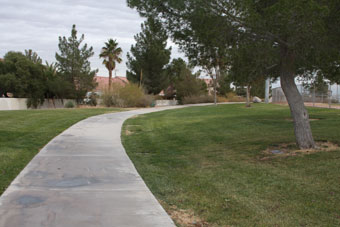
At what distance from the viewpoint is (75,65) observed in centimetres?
4791

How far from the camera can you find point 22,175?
7340mm

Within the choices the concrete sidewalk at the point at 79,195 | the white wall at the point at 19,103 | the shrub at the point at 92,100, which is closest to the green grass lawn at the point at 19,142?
the concrete sidewalk at the point at 79,195

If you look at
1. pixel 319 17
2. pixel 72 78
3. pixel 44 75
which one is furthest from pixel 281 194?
pixel 72 78

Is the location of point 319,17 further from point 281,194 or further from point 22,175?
point 22,175

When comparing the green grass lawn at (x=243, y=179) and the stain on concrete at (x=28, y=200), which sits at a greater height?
the stain on concrete at (x=28, y=200)

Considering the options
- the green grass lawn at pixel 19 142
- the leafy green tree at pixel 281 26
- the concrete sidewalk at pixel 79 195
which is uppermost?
the leafy green tree at pixel 281 26

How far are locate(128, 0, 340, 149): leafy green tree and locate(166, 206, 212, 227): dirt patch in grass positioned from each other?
467cm

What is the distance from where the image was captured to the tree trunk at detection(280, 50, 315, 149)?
392 inches

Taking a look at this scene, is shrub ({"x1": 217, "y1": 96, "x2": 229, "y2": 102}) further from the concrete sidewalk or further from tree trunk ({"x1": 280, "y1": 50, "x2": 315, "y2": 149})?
the concrete sidewalk

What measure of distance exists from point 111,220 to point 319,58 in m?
7.40

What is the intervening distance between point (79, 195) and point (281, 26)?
5.71m

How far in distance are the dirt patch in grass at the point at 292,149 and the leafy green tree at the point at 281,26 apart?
0.27 m

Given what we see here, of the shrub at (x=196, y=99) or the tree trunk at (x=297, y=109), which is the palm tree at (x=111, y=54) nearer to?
the shrub at (x=196, y=99)

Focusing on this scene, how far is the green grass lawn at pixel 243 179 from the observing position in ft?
17.8
